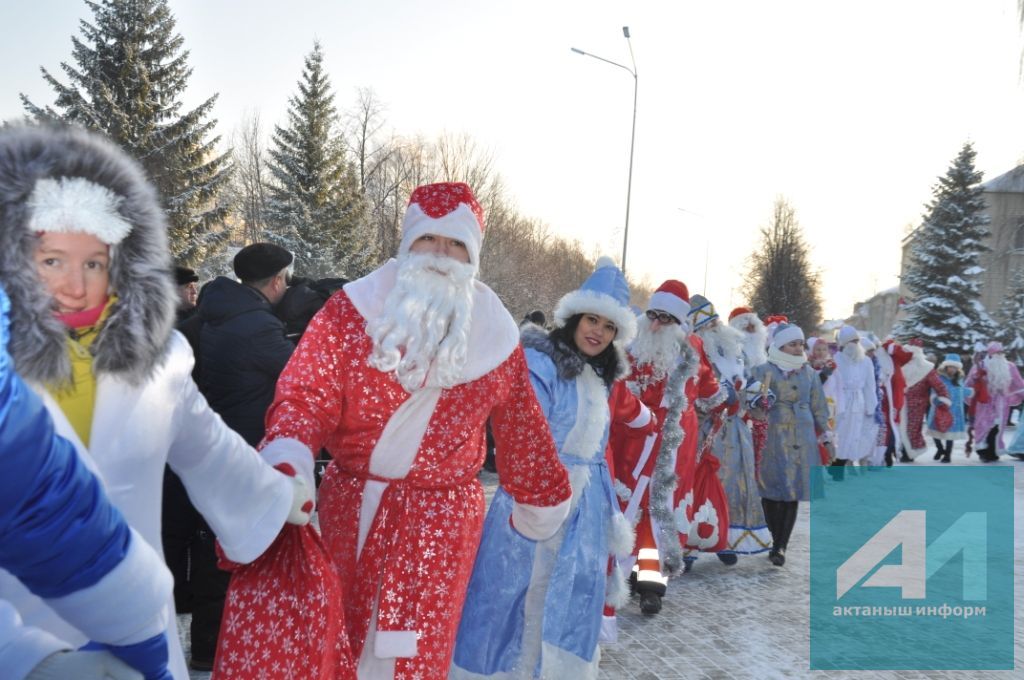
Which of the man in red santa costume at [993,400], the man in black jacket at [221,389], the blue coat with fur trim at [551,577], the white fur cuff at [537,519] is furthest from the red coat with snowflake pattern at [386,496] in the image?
the man in red santa costume at [993,400]

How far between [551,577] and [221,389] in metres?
2.13

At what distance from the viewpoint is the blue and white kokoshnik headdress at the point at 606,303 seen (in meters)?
4.71

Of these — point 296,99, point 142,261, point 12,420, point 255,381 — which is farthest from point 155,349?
point 296,99

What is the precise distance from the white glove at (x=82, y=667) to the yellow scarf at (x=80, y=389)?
0.52m

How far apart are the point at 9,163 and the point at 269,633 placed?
4.33ft

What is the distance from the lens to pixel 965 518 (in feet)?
34.6

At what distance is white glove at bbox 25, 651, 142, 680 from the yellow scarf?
0.52 metres

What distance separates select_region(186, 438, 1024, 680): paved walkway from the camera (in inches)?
198

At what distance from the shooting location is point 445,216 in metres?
3.07

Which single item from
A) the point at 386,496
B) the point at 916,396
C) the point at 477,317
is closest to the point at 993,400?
the point at 916,396

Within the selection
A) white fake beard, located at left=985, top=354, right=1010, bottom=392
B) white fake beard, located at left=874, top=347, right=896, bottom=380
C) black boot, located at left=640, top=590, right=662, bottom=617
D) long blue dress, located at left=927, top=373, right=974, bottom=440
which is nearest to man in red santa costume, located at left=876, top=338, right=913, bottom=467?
white fake beard, located at left=874, top=347, right=896, bottom=380

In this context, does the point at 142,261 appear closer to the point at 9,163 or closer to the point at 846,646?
the point at 9,163

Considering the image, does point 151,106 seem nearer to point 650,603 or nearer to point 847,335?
point 847,335

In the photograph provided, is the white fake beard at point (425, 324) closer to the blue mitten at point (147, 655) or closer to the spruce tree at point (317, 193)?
the blue mitten at point (147, 655)
